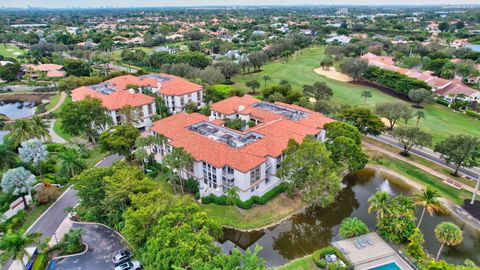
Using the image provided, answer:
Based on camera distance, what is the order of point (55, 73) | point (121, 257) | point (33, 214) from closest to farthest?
point (121, 257)
point (33, 214)
point (55, 73)

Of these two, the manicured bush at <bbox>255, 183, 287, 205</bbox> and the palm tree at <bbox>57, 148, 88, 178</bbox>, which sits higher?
the palm tree at <bbox>57, 148, 88, 178</bbox>

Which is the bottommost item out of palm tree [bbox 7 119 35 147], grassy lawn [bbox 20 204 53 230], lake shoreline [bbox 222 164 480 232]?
lake shoreline [bbox 222 164 480 232]

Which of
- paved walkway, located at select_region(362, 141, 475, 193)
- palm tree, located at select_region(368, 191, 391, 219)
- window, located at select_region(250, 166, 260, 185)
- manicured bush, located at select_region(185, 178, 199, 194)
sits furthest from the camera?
paved walkway, located at select_region(362, 141, 475, 193)

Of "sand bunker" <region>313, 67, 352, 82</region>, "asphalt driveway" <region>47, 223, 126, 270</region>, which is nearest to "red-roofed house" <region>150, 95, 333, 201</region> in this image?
"asphalt driveway" <region>47, 223, 126, 270</region>

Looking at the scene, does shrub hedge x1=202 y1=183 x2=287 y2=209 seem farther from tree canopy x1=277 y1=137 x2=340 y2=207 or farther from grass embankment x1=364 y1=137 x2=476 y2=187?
grass embankment x1=364 y1=137 x2=476 y2=187

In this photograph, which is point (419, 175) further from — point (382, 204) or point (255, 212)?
point (255, 212)

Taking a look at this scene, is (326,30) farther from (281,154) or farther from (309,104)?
(281,154)

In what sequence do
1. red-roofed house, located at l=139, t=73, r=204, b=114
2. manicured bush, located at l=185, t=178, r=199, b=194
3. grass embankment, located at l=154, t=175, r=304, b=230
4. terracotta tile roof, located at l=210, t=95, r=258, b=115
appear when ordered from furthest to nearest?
red-roofed house, located at l=139, t=73, r=204, b=114 < terracotta tile roof, located at l=210, t=95, r=258, b=115 < manicured bush, located at l=185, t=178, r=199, b=194 < grass embankment, located at l=154, t=175, r=304, b=230

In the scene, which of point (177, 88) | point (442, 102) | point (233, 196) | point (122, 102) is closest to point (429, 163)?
point (233, 196)
